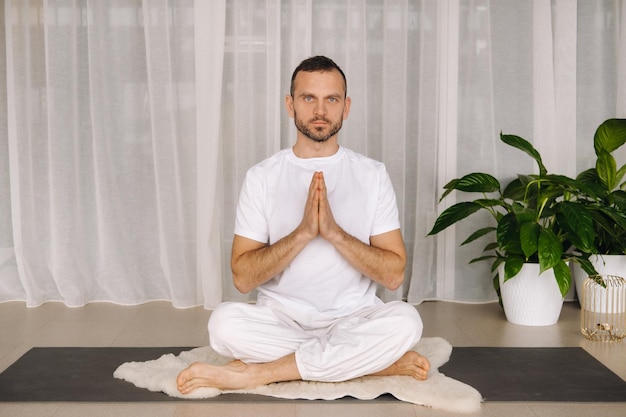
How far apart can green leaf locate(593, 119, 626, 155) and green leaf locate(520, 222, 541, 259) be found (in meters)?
0.57

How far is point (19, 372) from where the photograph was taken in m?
3.03

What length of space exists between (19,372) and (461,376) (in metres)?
1.60

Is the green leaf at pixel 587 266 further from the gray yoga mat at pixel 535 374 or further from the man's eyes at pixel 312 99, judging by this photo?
the man's eyes at pixel 312 99

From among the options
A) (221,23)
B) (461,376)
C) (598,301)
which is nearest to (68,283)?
(221,23)

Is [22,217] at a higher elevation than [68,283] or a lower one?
higher

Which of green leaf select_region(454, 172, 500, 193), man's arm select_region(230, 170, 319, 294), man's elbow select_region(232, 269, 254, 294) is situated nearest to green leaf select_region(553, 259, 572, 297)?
green leaf select_region(454, 172, 500, 193)

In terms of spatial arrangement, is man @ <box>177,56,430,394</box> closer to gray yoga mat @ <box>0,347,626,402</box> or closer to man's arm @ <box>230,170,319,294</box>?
man's arm @ <box>230,170,319,294</box>

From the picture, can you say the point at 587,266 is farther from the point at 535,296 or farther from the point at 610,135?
the point at 610,135

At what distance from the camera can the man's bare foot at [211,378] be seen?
9.12ft

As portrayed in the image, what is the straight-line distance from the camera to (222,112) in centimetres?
424

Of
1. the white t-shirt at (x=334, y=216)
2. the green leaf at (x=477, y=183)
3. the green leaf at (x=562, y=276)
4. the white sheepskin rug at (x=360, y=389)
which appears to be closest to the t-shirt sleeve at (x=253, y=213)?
the white t-shirt at (x=334, y=216)

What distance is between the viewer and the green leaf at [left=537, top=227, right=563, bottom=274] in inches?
137

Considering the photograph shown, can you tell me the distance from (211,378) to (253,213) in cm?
62

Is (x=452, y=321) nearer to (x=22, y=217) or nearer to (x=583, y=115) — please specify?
(x=583, y=115)
